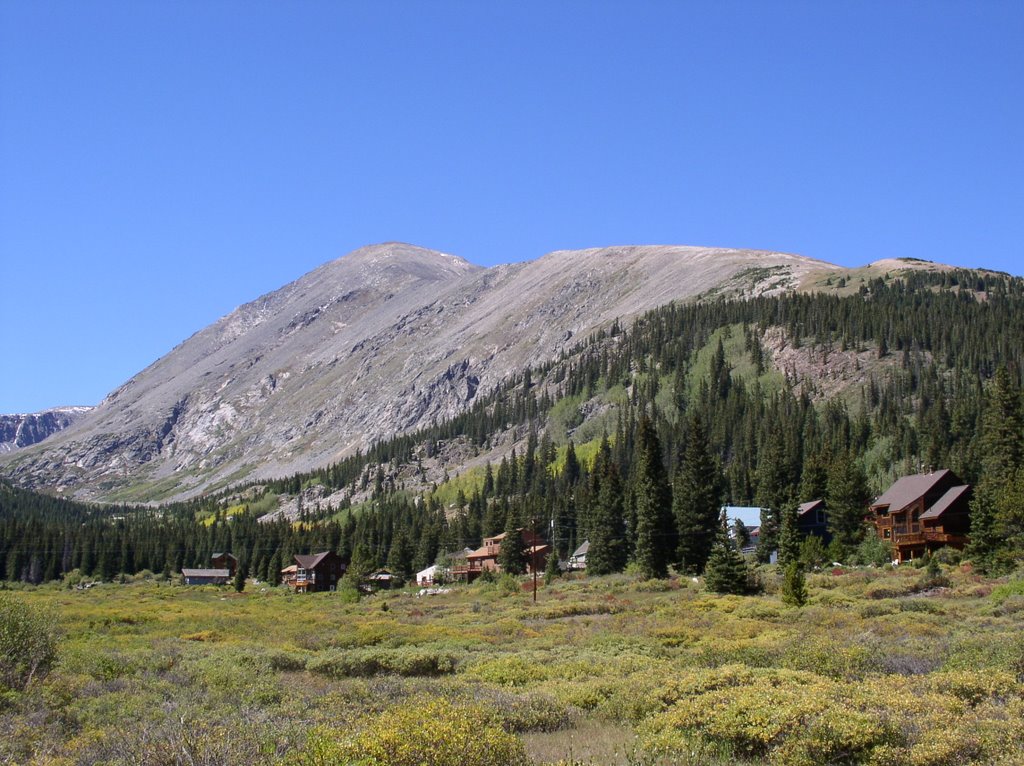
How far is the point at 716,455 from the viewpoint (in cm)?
10481

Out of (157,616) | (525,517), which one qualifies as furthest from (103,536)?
(157,616)

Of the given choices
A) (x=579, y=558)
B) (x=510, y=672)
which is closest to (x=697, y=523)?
(x=579, y=558)

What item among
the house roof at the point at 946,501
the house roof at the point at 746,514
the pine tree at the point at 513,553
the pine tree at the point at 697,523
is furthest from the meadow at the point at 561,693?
the house roof at the point at 746,514

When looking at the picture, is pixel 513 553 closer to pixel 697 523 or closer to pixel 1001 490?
pixel 697 523

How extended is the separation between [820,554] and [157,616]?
54.9m

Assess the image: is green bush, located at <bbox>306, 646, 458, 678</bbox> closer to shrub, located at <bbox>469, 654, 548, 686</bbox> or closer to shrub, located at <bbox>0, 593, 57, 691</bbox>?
shrub, located at <bbox>469, 654, 548, 686</bbox>

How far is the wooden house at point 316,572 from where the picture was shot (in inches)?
4700

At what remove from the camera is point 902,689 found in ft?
54.3

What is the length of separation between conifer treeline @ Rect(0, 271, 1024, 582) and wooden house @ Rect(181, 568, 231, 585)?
5.16 metres

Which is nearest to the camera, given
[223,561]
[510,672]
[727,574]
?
[510,672]

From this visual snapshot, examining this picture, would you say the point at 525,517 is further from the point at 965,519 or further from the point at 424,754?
the point at 424,754

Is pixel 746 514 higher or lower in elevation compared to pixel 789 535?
higher

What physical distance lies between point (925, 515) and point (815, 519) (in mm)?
16459

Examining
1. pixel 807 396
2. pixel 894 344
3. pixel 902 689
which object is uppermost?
pixel 894 344
